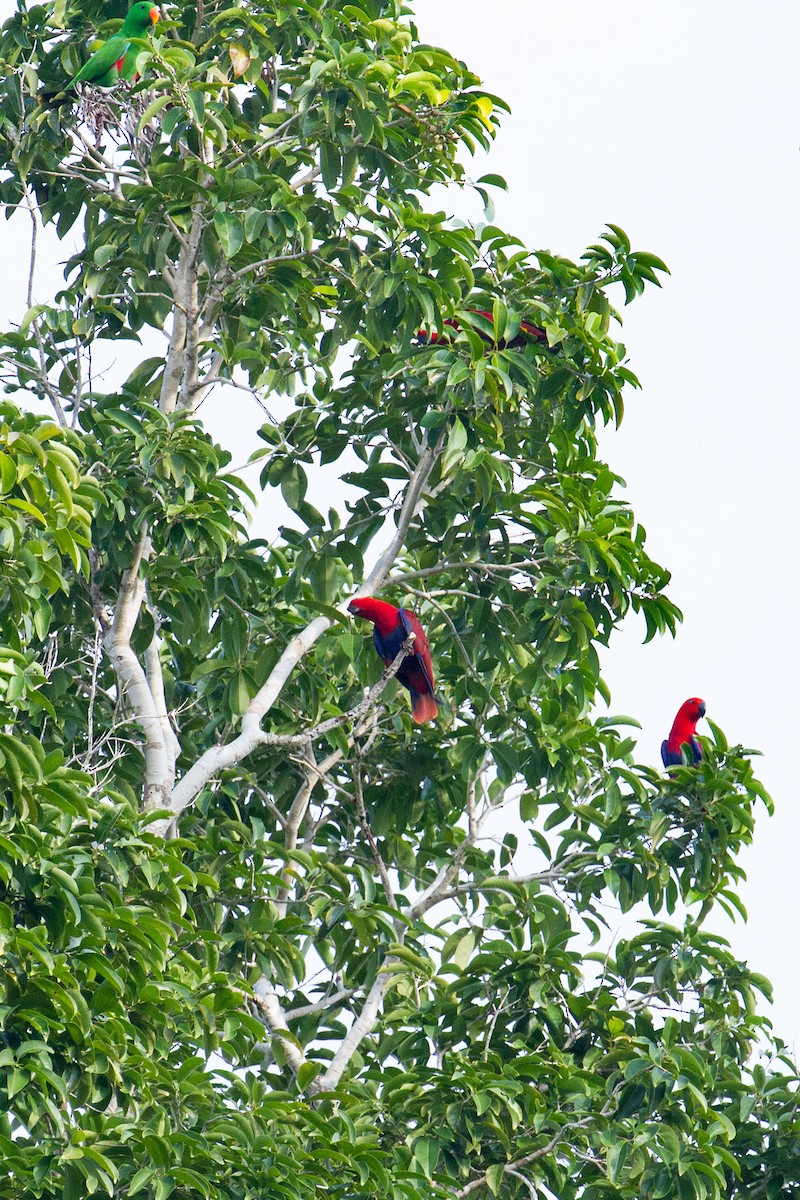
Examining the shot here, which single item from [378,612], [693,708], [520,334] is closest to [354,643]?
[378,612]

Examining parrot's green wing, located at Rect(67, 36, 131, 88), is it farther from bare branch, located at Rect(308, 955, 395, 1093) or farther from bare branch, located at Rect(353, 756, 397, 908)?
bare branch, located at Rect(308, 955, 395, 1093)

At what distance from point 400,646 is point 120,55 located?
229 cm

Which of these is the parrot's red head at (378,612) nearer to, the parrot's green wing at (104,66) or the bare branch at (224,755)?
the bare branch at (224,755)

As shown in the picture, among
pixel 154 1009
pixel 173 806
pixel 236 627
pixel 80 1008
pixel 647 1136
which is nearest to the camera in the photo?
pixel 80 1008

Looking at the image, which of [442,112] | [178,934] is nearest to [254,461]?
[442,112]

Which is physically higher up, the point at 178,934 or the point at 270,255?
the point at 270,255

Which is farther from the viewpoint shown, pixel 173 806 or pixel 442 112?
pixel 442 112

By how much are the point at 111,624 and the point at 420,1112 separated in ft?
6.25

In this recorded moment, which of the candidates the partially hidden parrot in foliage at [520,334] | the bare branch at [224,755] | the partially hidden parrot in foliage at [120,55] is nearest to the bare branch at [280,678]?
the bare branch at [224,755]

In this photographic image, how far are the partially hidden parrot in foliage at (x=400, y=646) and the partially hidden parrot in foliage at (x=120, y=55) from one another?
6.54 ft

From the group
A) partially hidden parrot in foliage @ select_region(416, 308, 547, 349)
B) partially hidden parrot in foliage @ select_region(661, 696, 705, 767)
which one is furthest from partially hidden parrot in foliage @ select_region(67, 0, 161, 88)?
partially hidden parrot in foliage @ select_region(661, 696, 705, 767)

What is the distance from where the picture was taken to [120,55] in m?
5.61

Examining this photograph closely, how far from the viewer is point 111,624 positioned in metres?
5.50

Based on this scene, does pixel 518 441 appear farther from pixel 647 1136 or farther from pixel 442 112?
pixel 647 1136
